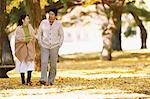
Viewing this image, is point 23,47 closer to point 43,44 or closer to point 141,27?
point 43,44

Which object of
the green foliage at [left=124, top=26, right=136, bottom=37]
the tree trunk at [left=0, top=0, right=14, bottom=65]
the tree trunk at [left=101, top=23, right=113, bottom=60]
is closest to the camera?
the tree trunk at [left=0, top=0, right=14, bottom=65]

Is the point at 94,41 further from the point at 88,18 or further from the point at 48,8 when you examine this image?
the point at 48,8

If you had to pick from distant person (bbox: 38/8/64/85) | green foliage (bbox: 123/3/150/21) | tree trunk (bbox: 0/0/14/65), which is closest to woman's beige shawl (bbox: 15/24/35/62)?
distant person (bbox: 38/8/64/85)

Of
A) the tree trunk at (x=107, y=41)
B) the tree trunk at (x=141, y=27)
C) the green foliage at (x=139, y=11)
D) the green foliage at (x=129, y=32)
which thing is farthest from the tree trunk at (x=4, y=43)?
the green foliage at (x=129, y=32)

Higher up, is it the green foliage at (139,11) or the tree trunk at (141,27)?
the green foliage at (139,11)

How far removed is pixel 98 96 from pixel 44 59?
301 centimetres

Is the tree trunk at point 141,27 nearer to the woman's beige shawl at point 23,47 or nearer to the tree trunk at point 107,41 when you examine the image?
the tree trunk at point 107,41

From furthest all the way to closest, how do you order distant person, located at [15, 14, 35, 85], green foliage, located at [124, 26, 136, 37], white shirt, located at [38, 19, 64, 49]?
green foliage, located at [124, 26, 136, 37] → distant person, located at [15, 14, 35, 85] → white shirt, located at [38, 19, 64, 49]

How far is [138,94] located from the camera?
10992mm

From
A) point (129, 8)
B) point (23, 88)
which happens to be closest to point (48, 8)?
point (129, 8)

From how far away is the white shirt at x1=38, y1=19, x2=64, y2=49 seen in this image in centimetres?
1315

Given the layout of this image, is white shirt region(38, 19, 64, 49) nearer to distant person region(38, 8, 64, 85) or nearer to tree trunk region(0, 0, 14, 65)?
distant person region(38, 8, 64, 85)

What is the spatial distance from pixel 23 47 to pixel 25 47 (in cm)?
6

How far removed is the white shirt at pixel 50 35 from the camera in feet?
43.1
